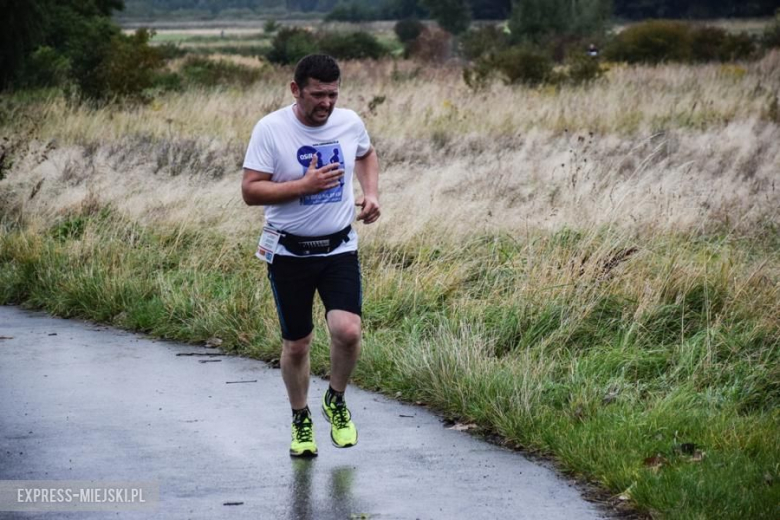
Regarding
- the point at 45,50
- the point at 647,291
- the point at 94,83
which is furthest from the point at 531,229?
the point at 45,50

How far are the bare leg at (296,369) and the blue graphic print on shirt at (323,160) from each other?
75 cm

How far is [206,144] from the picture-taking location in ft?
61.5

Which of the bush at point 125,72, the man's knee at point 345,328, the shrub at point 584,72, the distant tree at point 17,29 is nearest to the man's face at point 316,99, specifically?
the man's knee at point 345,328

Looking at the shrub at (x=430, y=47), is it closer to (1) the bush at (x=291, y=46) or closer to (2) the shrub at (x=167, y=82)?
(1) the bush at (x=291, y=46)

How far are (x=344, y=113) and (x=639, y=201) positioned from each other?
6.18 m

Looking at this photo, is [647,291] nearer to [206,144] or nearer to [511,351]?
[511,351]

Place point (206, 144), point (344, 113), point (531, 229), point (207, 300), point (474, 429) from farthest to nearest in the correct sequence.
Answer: point (206, 144) < point (531, 229) < point (207, 300) < point (474, 429) < point (344, 113)

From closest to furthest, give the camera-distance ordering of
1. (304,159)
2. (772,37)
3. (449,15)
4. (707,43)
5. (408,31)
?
(304,159) < (707,43) < (772,37) < (408,31) < (449,15)

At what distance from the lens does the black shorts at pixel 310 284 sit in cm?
638

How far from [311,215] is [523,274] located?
3.80 metres

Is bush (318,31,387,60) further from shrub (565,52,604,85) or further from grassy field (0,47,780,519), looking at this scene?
grassy field (0,47,780,519)

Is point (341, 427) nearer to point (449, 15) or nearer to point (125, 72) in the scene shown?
point (125, 72)

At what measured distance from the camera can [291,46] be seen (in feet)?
160

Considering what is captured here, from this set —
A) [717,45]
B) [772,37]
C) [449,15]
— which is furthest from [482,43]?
[449,15]
